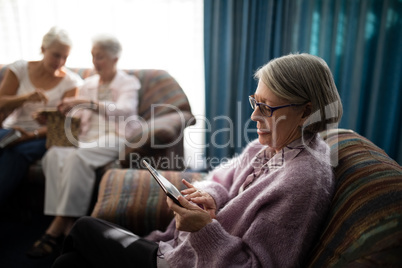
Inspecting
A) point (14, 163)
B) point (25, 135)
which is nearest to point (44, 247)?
point (14, 163)

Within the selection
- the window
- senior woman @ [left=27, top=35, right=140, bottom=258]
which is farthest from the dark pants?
the window

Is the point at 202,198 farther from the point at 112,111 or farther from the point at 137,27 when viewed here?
the point at 137,27

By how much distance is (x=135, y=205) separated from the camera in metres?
1.15

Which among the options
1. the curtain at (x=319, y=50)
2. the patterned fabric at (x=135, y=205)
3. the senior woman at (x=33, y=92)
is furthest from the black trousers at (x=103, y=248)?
the curtain at (x=319, y=50)

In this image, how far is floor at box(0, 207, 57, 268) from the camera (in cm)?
158

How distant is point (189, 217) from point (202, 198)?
0.20 metres

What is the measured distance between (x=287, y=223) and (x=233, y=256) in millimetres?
169

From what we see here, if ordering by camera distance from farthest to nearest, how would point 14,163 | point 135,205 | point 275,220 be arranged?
1. point 14,163
2. point 135,205
3. point 275,220

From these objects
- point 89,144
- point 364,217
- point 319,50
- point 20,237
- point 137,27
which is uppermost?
point 137,27

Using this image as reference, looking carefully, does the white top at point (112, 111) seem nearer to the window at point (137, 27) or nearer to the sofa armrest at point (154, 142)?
the sofa armrest at point (154, 142)

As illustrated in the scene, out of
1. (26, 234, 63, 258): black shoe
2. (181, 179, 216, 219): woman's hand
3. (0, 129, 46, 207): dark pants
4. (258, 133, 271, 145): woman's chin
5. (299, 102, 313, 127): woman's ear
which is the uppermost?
(299, 102, 313, 127): woman's ear

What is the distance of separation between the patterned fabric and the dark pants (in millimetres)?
865

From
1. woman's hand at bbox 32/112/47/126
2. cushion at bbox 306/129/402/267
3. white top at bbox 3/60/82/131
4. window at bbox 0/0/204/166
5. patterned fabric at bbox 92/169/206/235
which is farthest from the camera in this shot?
window at bbox 0/0/204/166

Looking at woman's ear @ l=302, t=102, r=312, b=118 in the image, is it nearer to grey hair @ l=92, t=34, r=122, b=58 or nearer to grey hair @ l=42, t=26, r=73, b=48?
grey hair @ l=92, t=34, r=122, b=58
